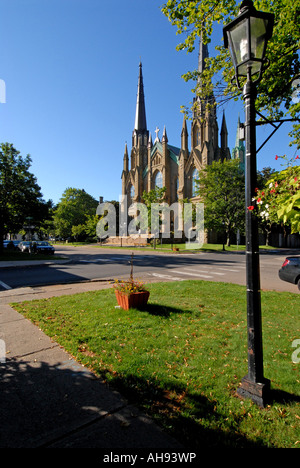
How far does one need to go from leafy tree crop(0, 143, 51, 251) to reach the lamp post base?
26.8 meters

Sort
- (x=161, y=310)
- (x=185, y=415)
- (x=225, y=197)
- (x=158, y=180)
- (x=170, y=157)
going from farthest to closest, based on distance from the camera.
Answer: (x=158, y=180)
(x=170, y=157)
(x=225, y=197)
(x=161, y=310)
(x=185, y=415)

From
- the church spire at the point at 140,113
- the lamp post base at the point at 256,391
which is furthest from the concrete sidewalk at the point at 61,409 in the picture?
the church spire at the point at 140,113

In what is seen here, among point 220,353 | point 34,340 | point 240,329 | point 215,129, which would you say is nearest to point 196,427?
point 220,353

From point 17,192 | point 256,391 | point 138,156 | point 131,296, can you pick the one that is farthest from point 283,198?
point 138,156

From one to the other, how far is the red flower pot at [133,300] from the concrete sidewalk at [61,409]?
81.8 inches

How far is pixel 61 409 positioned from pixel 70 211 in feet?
226

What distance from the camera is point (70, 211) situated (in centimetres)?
6744

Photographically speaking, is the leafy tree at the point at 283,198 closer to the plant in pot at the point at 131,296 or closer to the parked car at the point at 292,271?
the plant in pot at the point at 131,296

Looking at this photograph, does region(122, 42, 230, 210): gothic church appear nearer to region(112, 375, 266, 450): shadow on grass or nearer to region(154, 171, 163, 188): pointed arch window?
region(154, 171, 163, 188): pointed arch window

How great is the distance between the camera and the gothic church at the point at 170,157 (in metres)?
48.8

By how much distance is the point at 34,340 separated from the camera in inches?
167

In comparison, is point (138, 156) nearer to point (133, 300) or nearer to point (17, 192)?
point (17, 192)

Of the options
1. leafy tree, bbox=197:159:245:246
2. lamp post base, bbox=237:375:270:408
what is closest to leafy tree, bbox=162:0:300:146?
lamp post base, bbox=237:375:270:408

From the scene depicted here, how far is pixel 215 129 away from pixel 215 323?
5401 centimetres
